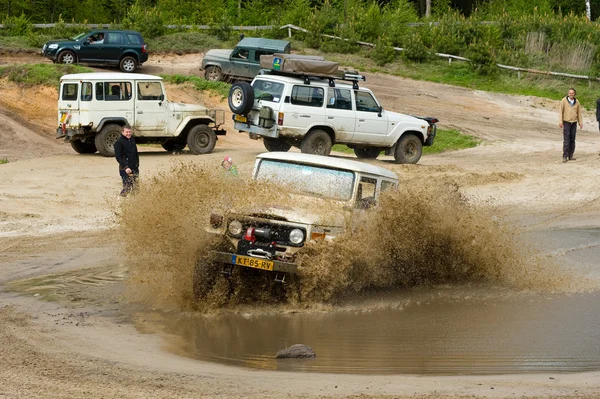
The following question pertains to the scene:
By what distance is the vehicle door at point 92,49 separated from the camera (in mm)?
31141

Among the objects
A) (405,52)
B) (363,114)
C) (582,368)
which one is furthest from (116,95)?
(405,52)

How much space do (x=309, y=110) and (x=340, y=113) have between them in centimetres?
78

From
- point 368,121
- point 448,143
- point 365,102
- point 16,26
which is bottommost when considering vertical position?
point 448,143

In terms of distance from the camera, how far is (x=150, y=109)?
21094 millimetres

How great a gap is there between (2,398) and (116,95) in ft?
50.5

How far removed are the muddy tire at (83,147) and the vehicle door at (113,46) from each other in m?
10.2

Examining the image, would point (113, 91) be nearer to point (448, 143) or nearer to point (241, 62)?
point (448, 143)

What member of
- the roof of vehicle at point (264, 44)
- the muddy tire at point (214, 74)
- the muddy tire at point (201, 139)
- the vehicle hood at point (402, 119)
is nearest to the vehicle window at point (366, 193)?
the vehicle hood at point (402, 119)

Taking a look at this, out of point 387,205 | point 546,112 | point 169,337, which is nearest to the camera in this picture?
point 169,337

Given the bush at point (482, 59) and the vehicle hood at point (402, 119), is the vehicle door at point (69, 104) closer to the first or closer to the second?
the vehicle hood at point (402, 119)

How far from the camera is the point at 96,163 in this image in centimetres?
1981

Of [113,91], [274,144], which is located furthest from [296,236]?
[113,91]

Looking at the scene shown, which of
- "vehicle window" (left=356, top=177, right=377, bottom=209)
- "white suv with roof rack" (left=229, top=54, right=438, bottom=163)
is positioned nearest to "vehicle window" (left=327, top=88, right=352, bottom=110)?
"white suv with roof rack" (left=229, top=54, right=438, bottom=163)

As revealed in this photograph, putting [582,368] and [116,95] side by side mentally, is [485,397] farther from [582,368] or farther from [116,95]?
[116,95]
